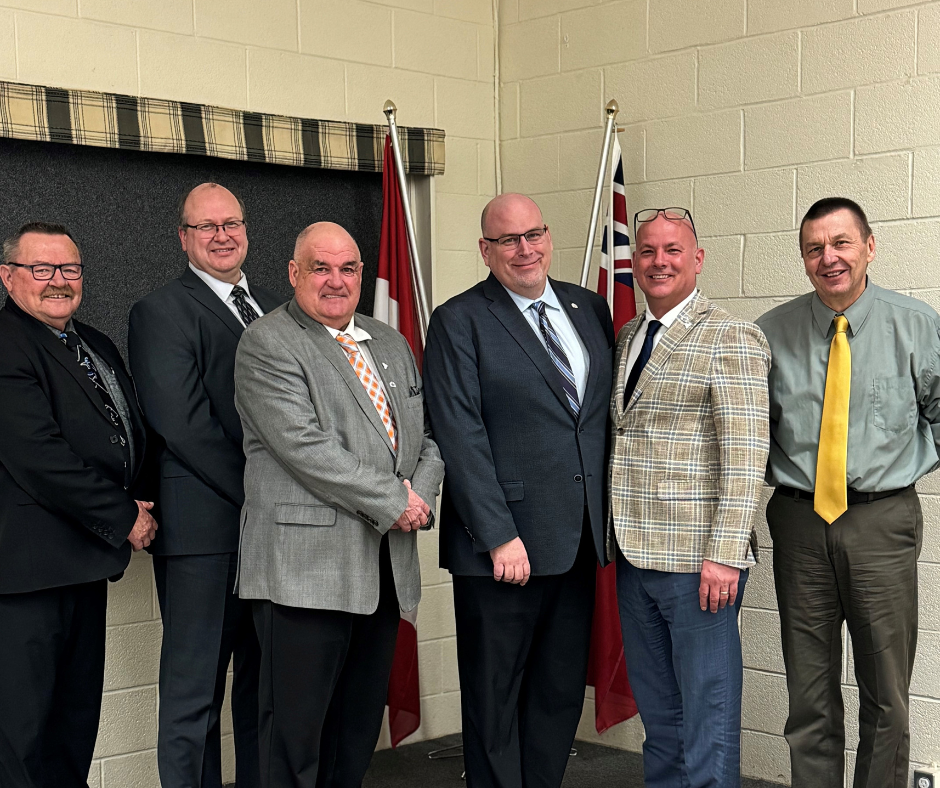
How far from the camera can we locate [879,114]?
3.31 metres

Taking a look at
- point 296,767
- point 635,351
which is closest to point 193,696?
point 296,767

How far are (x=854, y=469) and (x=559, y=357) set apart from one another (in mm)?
773

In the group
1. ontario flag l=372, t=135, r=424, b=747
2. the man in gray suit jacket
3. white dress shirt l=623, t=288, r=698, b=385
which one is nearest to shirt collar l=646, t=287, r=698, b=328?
white dress shirt l=623, t=288, r=698, b=385

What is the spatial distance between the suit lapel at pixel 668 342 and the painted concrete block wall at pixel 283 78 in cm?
154

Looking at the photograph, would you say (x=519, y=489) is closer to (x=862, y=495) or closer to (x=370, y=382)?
(x=370, y=382)

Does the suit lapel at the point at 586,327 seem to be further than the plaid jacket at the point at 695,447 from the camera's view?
Yes

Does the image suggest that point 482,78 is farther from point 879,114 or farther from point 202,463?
point 202,463

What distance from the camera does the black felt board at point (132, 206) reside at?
3.26m

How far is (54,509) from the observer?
2.74 m

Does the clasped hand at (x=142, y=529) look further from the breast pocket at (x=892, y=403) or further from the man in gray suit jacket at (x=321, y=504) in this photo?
the breast pocket at (x=892, y=403)

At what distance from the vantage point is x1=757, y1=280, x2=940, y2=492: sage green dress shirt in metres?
2.76

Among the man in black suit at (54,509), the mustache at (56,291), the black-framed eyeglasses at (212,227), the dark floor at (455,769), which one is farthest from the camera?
the dark floor at (455,769)

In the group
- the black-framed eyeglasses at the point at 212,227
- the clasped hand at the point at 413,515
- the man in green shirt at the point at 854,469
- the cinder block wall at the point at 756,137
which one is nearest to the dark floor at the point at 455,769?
the cinder block wall at the point at 756,137

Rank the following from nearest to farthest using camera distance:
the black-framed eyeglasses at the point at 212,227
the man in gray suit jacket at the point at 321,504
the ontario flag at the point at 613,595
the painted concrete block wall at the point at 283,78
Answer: the man in gray suit jacket at the point at 321,504 < the black-framed eyeglasses at the point at 212,227 < the painted concrete block wall at the point at 283,78 < the ontario flag at the point at 613,595
